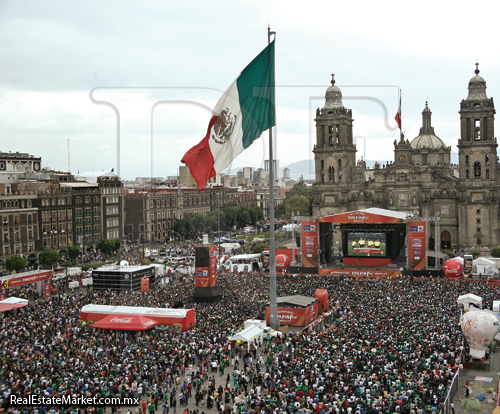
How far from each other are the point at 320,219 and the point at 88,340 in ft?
98.7

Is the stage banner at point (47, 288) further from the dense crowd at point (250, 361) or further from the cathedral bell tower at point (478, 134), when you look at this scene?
the cathedral bell tower at point (478, 134)

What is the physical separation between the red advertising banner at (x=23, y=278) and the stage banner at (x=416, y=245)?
3260 centimetres

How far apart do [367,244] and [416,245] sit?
621 cm

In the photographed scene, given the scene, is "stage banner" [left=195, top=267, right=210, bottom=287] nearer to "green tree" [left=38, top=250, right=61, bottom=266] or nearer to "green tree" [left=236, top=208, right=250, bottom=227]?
"green tree" [left=38, top=250, right=61, bottom=266]

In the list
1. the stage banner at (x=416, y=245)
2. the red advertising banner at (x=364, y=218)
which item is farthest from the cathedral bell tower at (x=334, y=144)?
the stage banner at (x=416, y=245)

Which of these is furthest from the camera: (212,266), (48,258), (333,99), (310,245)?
(333,99)

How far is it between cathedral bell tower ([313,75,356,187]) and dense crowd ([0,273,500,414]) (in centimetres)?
4022

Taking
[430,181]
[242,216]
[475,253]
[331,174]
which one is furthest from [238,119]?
[242,216]

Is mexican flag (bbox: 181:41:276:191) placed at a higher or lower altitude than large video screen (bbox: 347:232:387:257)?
higher

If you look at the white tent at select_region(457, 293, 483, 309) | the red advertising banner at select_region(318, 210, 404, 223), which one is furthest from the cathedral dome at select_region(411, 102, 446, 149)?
the white tent at select_region(457, 293, 483, 309)

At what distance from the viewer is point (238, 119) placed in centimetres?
2152

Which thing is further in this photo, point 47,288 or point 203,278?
point 47,288

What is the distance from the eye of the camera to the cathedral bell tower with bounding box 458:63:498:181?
67625mm

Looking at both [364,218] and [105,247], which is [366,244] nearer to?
[364,218]
